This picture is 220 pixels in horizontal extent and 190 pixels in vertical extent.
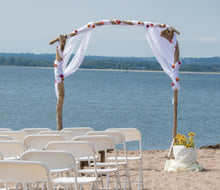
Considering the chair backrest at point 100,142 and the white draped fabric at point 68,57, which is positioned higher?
the white draped fabric at point 68,57

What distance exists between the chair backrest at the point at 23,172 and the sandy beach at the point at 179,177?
10.3 ft

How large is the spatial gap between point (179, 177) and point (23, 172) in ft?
12.9

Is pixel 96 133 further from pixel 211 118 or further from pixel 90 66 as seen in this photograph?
pixel 90 66

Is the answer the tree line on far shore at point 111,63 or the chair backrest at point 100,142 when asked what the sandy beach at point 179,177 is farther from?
the tree line on far shore at point 111,63

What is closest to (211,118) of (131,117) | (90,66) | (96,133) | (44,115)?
(131,117)

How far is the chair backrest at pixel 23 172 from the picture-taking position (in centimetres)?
321

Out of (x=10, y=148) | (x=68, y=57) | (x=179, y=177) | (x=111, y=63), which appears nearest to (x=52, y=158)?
(x=10, y=148)

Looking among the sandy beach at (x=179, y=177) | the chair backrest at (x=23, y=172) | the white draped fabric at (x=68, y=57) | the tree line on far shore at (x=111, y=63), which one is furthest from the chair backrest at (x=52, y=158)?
the tree line on far shore at (x=111, y=63)

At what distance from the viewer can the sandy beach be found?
20.9ft

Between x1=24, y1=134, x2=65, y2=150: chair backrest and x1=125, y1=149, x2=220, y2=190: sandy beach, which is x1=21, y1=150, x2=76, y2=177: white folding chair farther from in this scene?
x1=125, y1=149, x2=220, y2=190: sandy beach

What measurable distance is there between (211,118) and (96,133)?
2337cm

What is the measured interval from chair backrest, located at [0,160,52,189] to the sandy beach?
3.14 m

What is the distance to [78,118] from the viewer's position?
28656 mm

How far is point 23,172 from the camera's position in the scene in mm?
3301
